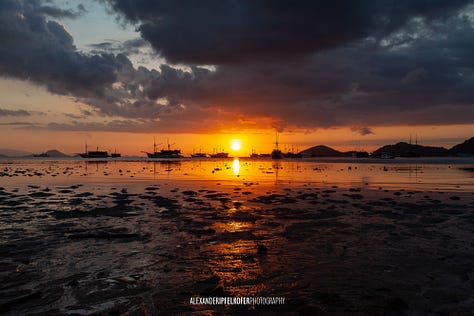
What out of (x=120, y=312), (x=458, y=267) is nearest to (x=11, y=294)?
(x=120, y=312)

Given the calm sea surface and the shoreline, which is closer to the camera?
the shoreline

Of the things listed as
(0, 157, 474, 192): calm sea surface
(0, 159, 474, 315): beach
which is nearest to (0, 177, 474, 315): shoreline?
(0, 159, 474, 315): beach

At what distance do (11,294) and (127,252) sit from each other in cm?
447

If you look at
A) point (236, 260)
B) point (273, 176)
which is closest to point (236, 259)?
point (236, 260)

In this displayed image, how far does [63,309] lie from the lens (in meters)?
8.49

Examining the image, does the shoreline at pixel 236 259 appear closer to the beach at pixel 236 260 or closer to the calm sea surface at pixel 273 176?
the beach at pixel 236 260

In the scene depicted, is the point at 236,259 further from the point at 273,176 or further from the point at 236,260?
the point at 273,176

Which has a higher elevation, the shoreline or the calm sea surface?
the calm sea surface

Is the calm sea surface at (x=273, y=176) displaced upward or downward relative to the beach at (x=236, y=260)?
upward

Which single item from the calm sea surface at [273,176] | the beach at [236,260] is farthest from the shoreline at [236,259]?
the calm sea surface at [273,176]

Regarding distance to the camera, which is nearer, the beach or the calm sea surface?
the beach

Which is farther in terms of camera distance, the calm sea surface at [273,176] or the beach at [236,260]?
the calm sea surface at [273,176]

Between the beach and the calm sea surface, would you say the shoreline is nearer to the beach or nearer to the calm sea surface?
the beach

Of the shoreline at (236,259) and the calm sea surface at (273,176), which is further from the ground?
the calm sea surface at (273,176)
